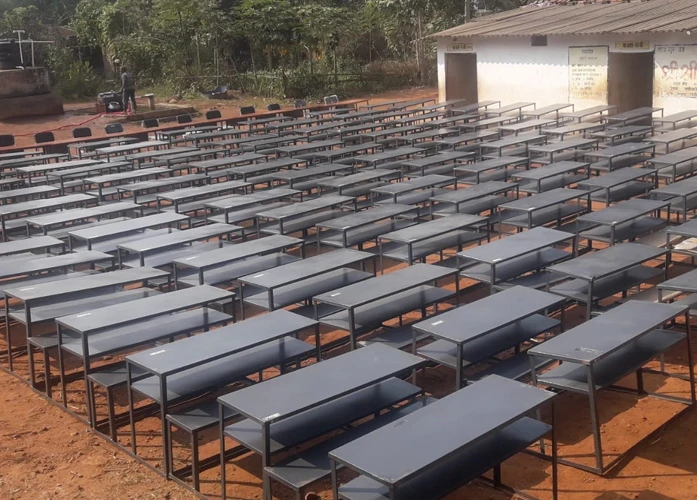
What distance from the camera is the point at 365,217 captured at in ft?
26.7

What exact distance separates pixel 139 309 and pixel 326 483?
1819mm

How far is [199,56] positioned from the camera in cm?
2872

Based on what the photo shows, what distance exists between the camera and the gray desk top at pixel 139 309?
539 cm

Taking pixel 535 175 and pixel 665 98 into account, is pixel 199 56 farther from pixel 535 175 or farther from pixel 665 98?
pixel 535 175

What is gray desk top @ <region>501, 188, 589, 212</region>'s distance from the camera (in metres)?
7.97

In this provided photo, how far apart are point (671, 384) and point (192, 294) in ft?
11.0

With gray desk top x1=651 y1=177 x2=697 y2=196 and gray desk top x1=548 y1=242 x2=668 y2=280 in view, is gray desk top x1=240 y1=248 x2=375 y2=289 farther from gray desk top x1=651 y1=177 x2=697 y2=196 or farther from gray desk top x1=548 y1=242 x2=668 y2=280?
gray desk top x1=651 y1=177 x2=697 y2=196

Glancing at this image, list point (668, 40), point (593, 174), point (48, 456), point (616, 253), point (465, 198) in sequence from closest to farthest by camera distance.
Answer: point (48, 456) < point (616, 253) < point (465, 198) < point (593, 174) < point (668, 40)

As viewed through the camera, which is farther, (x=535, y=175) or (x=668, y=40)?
(x=668, y=40)

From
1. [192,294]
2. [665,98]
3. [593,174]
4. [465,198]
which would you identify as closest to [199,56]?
[665,98]

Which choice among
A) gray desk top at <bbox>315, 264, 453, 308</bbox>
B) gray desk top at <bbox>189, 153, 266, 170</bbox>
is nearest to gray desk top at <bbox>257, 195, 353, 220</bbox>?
gray desk top at <bbox>315, 264, 453, 308</bbox>

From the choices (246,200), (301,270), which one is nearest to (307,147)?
(246,200)

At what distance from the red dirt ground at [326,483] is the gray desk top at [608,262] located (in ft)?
2.60

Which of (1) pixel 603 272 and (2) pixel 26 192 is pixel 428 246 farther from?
(2) pixel 26 192
